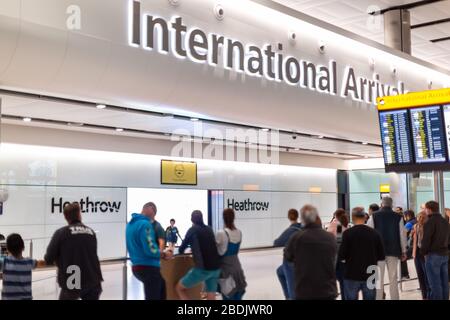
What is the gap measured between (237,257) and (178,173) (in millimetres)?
10117

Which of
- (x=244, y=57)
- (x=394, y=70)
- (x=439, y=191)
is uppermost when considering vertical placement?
(x=394, y=70)

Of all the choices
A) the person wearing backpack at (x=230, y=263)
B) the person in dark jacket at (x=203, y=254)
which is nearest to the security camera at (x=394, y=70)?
the person wearing backpack at (x=230, y=263)

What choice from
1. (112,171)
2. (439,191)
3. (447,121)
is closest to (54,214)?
(112,171)

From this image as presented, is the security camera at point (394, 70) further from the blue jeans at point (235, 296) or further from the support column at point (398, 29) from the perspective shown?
the blue jeans at point (235, 296)

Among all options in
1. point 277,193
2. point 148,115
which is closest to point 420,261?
point 148,115

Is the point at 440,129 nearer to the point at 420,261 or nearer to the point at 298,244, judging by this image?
the point at 420,261

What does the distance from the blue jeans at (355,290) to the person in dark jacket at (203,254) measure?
1502mm

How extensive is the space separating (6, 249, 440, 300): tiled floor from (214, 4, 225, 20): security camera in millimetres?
3360

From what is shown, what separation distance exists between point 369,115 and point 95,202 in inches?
303

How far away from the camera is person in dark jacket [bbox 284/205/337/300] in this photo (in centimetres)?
504

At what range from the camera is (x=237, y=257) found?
681 cm

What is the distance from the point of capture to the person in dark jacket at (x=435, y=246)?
306 inches

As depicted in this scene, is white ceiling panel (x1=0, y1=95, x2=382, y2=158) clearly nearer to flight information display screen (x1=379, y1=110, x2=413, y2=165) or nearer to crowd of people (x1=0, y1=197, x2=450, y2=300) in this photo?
crowd of people (x1=0, y1=197, x2=450, y2=300)

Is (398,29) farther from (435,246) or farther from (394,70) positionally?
(435,246)
